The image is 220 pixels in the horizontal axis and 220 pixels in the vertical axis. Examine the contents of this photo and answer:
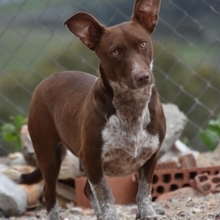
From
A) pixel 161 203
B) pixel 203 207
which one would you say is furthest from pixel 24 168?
pixel 203 207

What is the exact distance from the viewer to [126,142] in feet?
17.8

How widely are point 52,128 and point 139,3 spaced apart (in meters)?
1.21

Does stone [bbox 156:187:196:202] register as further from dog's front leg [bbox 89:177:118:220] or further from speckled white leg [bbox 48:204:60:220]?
dog's front leg [bbox 89:177:118:220]

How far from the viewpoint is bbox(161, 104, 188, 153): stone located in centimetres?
786

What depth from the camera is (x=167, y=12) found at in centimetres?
Result: 851

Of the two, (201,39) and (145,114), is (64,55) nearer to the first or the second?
(201,39)

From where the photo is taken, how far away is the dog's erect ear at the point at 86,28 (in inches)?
214

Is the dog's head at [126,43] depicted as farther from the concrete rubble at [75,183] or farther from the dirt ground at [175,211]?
the concrete rubble at [75,183]

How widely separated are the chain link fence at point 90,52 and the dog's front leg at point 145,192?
2819 millimetres

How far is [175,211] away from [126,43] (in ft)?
5.42

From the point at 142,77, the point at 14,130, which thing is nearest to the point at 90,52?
the point at 14,130

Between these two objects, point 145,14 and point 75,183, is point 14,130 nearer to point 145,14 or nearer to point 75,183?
point 75,183

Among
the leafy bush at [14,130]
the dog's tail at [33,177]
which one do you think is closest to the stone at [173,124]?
the leafy bush at [14,130]

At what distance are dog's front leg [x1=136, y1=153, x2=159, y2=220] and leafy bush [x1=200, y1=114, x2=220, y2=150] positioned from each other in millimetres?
2949
